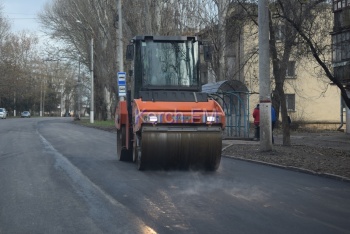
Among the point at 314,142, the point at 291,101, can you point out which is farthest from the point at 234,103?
the point at 291,101

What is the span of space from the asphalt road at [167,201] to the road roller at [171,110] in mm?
491

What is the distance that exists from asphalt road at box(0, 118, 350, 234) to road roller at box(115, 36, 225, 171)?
1.61 feet

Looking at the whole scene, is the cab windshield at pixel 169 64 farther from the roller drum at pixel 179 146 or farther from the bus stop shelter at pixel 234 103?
the bus stop shelter at pixel 234 103

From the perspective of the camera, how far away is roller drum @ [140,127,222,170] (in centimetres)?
1112

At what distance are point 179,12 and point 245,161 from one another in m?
17.6

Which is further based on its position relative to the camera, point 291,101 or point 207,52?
point 291,101

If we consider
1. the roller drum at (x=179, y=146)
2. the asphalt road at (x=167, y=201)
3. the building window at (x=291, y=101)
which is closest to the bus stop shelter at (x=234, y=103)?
the asphalt road at (x=167, y=201)

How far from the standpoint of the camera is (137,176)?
440 inches

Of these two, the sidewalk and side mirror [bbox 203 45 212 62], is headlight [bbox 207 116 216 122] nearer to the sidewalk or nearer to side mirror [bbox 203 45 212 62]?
side mirror [bbox 203 45 212 62]

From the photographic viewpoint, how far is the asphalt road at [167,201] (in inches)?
265

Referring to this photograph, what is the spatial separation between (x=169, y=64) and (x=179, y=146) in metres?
2.46

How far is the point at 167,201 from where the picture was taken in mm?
8328

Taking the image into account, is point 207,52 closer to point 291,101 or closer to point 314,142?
point 314,142

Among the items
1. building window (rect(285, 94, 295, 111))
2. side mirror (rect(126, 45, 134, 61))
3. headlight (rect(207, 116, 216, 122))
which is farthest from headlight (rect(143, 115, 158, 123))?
building window (rect(285, 94, 295, 111))
